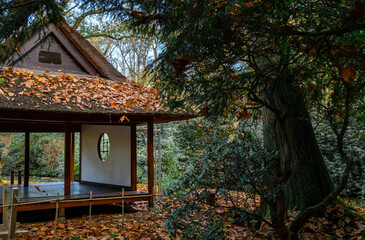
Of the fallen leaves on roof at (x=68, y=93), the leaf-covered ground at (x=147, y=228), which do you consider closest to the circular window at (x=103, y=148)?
the fallen leaves on roof at (x=68, y=93)

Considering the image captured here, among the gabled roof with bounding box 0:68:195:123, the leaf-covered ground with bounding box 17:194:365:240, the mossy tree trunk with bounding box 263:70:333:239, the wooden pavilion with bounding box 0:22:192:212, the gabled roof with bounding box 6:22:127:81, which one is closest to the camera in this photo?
the leaf-covered ground with bounding box 17:194:365:240

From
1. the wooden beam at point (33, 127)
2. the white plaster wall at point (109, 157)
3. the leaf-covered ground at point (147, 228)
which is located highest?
the wooden beam at point (33, 127)

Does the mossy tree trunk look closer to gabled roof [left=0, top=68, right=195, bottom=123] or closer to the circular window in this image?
gabled roof [left=0, top=68, right=195, bottom=123]

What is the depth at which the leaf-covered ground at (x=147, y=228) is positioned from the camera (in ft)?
16.8

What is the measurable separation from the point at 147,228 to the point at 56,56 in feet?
18.9

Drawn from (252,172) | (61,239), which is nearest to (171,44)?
(252,172)

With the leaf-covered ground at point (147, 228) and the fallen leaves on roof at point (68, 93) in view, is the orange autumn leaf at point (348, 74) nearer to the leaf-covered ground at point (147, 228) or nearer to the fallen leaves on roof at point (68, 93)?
the leaf-covered ground at point (147, 228)

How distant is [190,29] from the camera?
3.26m

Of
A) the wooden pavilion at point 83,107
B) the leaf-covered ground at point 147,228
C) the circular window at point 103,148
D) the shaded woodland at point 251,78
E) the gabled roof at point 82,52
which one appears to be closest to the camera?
the shaded woodland at point 251,78

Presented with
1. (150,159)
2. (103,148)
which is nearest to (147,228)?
(150,159)

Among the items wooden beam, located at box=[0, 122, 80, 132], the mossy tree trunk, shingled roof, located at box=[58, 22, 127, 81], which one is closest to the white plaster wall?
wooden beam, located at box=[0, 122, 80, 132]

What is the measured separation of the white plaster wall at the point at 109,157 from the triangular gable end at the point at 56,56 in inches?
78.0

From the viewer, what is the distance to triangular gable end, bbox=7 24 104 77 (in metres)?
9.38

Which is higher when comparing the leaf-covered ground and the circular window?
the circular window
